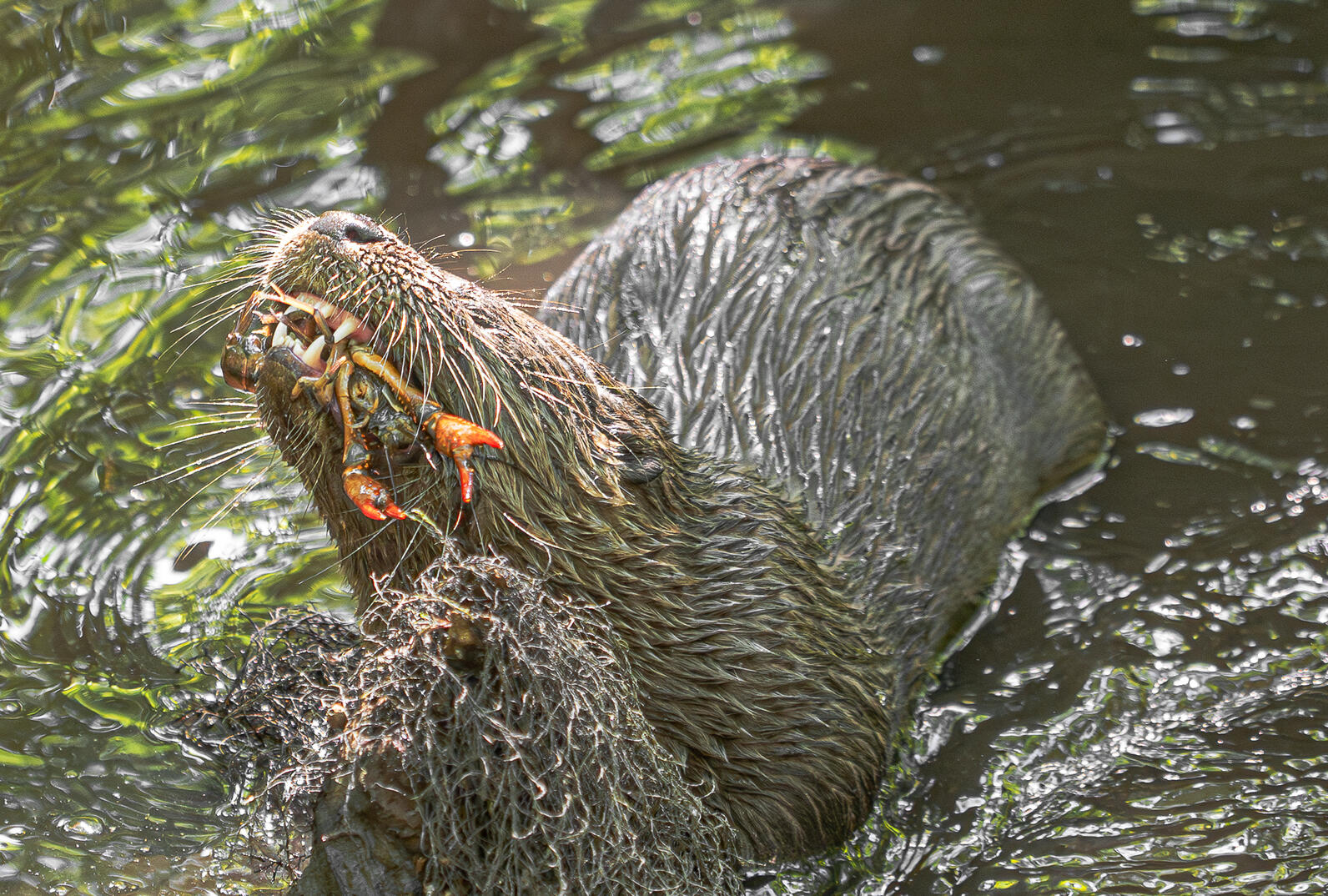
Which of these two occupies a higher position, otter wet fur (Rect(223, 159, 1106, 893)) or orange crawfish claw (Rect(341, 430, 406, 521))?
orange crawfish claw (Rect(341, 430, 406, 521))

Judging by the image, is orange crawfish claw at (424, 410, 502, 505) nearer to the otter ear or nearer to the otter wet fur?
the otter wet fur

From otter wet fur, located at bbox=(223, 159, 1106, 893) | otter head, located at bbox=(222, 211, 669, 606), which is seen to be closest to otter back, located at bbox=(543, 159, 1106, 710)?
otter wet fur, located at bbox=(223, 159, 1106, 893)

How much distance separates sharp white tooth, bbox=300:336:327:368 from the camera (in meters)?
2.80

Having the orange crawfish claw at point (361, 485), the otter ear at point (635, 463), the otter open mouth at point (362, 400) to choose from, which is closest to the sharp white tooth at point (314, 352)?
the otter open mouth at point (362, 400)

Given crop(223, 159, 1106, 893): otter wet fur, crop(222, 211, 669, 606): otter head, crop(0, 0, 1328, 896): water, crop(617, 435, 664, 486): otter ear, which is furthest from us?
crop(0, 0, 1328, 896): water

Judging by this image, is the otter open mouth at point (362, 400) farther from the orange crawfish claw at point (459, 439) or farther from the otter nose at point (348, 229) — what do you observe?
the otter nose at point (348, 229)

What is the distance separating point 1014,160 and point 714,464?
338 centimetres

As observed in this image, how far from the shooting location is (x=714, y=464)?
3713 mm

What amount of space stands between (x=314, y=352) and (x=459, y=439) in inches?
13.4

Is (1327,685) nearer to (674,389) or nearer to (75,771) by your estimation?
(674,389)

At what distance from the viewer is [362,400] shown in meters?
2.77

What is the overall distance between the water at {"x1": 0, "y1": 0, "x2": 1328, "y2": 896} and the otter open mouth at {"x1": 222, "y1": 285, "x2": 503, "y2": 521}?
36cm

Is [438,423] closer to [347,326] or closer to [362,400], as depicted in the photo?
[362,400]

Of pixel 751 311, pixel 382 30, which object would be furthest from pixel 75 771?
pixel 382 30
